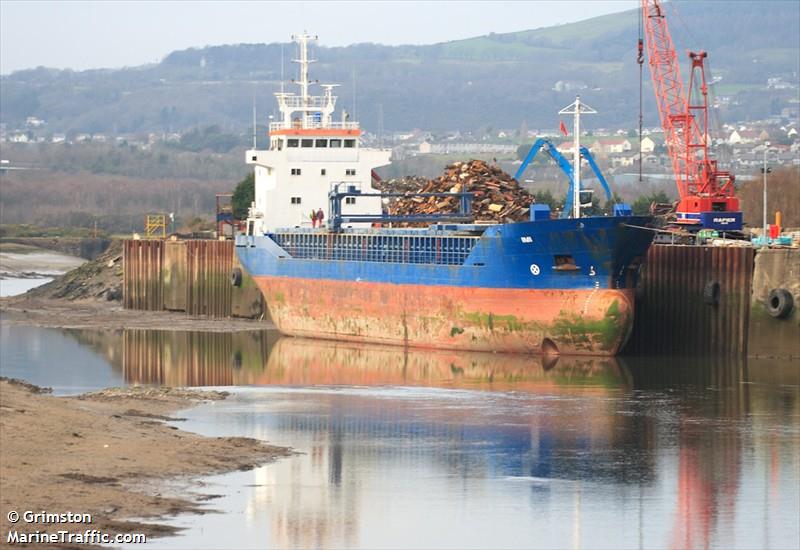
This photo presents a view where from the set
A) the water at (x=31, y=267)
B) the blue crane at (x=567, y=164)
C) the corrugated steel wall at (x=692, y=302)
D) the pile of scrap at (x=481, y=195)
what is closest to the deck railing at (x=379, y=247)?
the pile of scrap at (x=481, y=195)

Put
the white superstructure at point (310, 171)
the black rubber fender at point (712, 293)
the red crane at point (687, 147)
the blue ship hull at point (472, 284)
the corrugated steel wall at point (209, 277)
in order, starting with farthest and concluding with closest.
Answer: the corrugated steel wall at point (209, 277)
the red crane at point (687, 147)
the white superstructure at point (310, 171)
the black rubber fender at point (712, 293)
the blue ship hull at point (472, 284)

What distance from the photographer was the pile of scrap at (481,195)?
5347 cm

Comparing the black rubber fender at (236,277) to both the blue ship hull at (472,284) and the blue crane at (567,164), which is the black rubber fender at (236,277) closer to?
the blue ship hull at (472,284)

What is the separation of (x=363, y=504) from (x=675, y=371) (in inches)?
770

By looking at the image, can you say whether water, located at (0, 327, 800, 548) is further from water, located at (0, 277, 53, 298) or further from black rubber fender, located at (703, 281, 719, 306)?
water, located at (0, 277, 53, 298)

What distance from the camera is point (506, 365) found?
45781 mm

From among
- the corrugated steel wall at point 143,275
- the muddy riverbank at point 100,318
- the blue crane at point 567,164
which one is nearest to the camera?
the blue crane at point 567,164

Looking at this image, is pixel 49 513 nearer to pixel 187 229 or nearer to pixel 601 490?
pixel 601 490

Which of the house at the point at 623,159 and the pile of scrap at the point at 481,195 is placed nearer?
the pile of scrap at the point at 481,195

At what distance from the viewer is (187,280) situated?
6812 centimetres

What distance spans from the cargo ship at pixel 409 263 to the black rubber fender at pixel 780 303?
3627mm

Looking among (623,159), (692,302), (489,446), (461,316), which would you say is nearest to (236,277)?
(461,316)

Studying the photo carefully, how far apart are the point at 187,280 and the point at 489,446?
37.6 metres

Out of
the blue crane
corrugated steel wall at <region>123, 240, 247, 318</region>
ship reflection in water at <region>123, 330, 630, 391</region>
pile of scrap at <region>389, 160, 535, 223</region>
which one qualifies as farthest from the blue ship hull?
corrugated steel wall at <region>123, 240, 247, 318</region>
